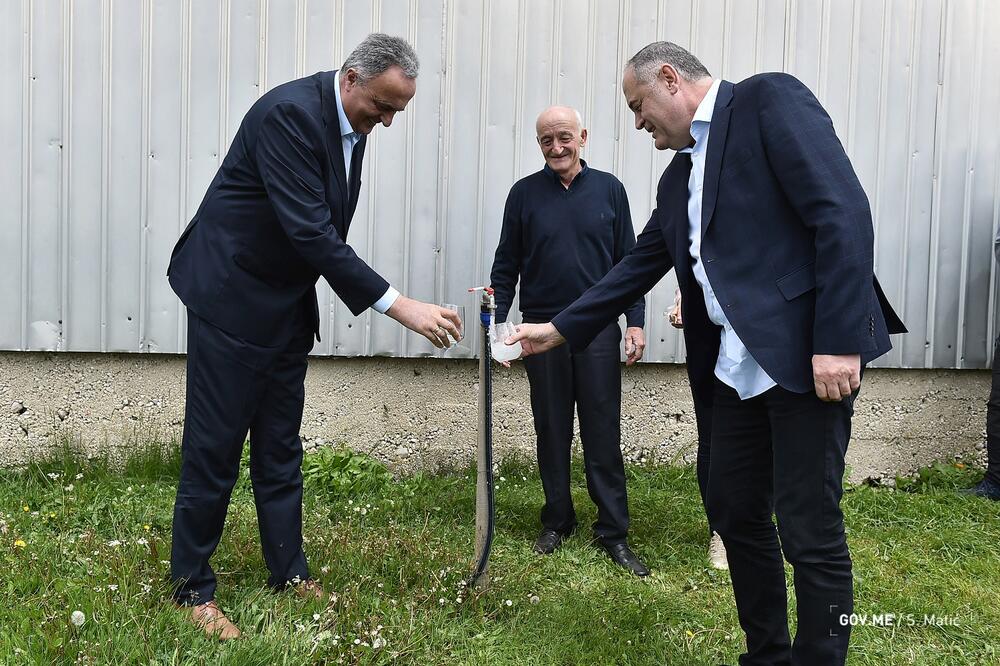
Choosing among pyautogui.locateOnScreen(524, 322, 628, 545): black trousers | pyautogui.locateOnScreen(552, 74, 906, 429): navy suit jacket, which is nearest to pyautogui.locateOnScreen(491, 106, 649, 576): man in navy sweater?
pyautogui.locateOnScreen(524, 322, 628, 545): black trousers

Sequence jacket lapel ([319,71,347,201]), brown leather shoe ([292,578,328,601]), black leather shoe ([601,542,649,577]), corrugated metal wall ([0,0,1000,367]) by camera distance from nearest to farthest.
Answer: jacket lapel ([319,71,347,201]) → brown leather shoe ([292,578,328,601]) → black leather shoe ([601,542,649,577]) → corrugated metal wall ([0,0,1000,367])

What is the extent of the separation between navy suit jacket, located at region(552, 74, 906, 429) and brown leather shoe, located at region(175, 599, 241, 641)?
2018mm

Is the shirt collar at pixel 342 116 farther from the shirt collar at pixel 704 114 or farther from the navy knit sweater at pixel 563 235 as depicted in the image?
the navy knit sweater at pixel 563 235

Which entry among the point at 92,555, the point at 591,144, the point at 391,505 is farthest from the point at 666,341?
the point at 92,555

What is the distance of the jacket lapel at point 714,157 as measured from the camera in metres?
2.79

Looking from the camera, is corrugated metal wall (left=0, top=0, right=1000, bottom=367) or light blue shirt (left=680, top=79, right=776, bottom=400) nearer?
light blue shirt (left=680, top=79, right=776, bottom=400)

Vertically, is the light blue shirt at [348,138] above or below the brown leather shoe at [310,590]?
above

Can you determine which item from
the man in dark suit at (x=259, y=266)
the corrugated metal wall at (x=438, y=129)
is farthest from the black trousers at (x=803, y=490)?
the corrugated metal wall at (x=438, y=129)

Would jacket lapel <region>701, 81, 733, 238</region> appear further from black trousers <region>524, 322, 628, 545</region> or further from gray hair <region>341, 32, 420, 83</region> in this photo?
black trousers <region>524, 322, 628, 545</region>

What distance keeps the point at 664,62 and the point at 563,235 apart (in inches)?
70.4

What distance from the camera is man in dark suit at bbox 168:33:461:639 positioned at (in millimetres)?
3203

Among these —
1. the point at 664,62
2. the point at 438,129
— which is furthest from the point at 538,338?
the point at 438,129

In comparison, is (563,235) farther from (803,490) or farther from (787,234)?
(803,490)

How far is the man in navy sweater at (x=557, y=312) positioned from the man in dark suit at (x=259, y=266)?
1360 mm
